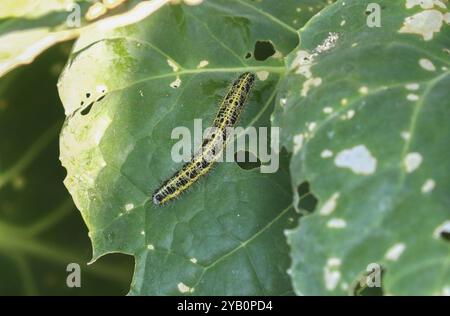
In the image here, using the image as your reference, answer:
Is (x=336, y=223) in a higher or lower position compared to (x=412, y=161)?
lower

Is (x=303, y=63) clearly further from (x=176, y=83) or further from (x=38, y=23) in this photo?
(x=38, y=23)

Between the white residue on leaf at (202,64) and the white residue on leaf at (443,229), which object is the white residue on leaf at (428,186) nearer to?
the white residue on leaf at (443,229)

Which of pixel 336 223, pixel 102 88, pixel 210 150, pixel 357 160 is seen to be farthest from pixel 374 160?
pixel 102 88

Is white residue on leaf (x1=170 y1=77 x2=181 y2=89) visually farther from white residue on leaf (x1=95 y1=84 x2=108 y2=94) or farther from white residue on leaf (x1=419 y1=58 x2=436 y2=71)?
white residue on leaf (x1=419 y1=58 x2=436 y2=71)

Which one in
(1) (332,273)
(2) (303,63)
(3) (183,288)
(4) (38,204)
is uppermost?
(2) (303,63)

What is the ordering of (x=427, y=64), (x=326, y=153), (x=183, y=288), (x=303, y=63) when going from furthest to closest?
(x=183, y=288), (x=303, y=63), (x=427, y=64), (x=326, y=153)

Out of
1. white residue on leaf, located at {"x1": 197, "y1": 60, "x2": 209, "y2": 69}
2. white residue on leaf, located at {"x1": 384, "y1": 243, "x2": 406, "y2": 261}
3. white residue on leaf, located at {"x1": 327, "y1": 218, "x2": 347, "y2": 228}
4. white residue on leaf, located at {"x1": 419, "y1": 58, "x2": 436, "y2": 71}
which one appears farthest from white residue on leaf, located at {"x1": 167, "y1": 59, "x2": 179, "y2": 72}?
white residue on leaf, located at {"x1": 384, "y1": 243, "x2": 406, "y2": 261}

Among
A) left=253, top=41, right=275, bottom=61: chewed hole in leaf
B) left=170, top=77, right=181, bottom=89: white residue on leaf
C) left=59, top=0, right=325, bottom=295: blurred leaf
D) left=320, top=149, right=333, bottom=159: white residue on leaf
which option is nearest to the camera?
left=320, top=149, right=333, bottom=159: white residue on leaf
